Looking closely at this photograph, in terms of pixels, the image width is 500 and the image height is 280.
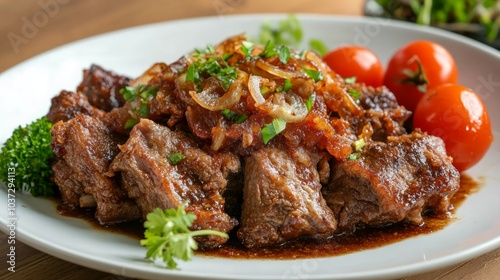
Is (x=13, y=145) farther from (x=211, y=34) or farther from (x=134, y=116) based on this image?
(x=211, y=34)

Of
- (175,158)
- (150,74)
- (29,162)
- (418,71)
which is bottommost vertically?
(418,71)

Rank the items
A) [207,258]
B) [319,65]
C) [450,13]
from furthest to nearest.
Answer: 1. [450,13]
2. [319,65]
3. [207,258]

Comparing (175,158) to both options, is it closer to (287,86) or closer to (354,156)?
(287,86)

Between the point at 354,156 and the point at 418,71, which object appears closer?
the point at 354,156

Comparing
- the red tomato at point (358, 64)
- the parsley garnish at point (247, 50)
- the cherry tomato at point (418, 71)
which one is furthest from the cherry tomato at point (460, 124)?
the parsley garnish at point (247, 50)

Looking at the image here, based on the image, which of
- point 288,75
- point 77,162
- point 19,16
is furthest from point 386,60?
point 19,16

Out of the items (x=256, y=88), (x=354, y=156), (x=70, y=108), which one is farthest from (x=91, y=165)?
(x=354, y=156)
